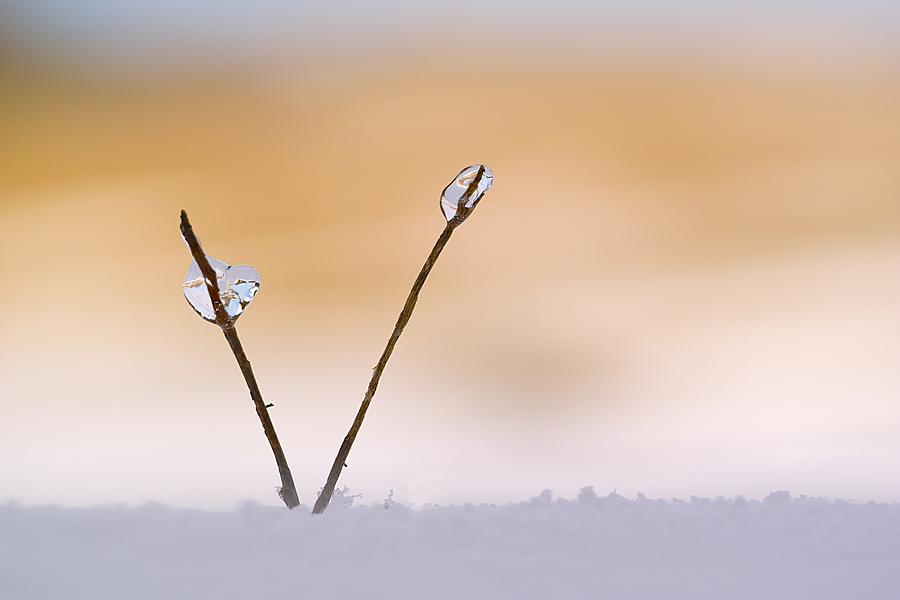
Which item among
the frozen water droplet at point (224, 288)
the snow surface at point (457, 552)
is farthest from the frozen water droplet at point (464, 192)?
the snow surface at point (457, 552)

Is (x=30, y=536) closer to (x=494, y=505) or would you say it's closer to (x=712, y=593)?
(x=494, y=505)

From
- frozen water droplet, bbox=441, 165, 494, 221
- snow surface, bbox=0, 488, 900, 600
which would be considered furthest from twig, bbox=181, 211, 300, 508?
frozen water droplet, bbox=441, 165, 494, 221

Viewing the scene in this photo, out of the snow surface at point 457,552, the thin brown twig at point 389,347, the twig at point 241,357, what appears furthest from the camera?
the thin brown twig at point 389,347

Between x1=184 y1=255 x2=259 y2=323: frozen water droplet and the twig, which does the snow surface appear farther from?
x1=184 y1=255 x2=259 y2=323: frozen water droplet

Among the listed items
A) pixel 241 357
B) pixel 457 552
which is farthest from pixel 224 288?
pixel 457 552

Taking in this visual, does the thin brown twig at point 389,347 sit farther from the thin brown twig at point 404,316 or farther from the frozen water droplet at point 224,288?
the frozen water droplet at point 224,288

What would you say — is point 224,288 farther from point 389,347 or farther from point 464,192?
point 464,192
